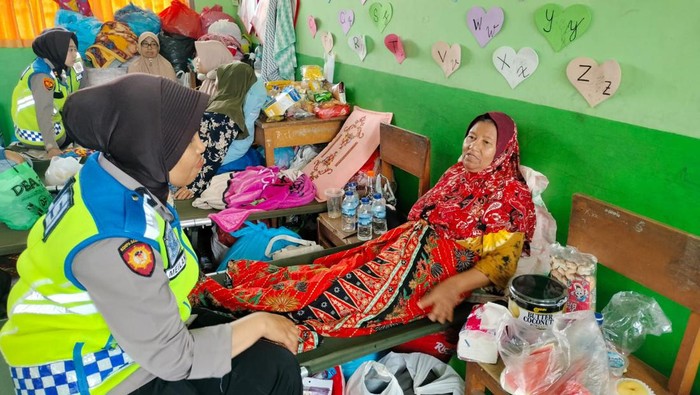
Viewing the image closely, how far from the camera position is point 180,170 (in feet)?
3.71

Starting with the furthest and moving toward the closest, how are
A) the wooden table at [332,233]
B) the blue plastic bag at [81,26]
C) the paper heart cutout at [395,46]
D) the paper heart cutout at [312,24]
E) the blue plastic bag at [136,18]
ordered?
1. the blue plastic bag at [136,18]
2. the blue plastic bag at [81,26]
3. the paper heart cutout at [312,24]
4. the paper heart cutout at [395,46]
5. the wooden table at [332,233]

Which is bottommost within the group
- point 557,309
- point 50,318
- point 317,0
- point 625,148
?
point 557,309

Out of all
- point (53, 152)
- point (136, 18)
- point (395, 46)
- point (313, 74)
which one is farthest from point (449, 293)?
point (136, 18)

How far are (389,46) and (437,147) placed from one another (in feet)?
2.20

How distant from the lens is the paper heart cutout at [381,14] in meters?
2.60

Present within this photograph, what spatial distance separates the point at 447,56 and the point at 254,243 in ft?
4.51

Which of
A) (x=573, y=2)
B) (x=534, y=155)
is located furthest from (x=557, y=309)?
(x=573, y=2)

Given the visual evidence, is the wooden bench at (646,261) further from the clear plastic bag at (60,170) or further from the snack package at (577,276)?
the clear plastic bag at (60,170)

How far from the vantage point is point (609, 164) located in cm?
153

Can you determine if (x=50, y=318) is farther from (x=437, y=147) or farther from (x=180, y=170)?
(x=437, y=147)

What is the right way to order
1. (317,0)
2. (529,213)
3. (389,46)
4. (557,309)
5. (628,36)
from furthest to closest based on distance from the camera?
(317,0)
(389,46)
(529,213)
(628,36)
(557,309)

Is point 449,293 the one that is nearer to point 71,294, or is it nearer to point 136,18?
point 71,294

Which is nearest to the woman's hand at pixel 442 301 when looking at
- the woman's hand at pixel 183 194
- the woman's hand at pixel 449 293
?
the woman's hand at pixel 449 293

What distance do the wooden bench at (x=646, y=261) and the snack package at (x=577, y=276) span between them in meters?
0.08
